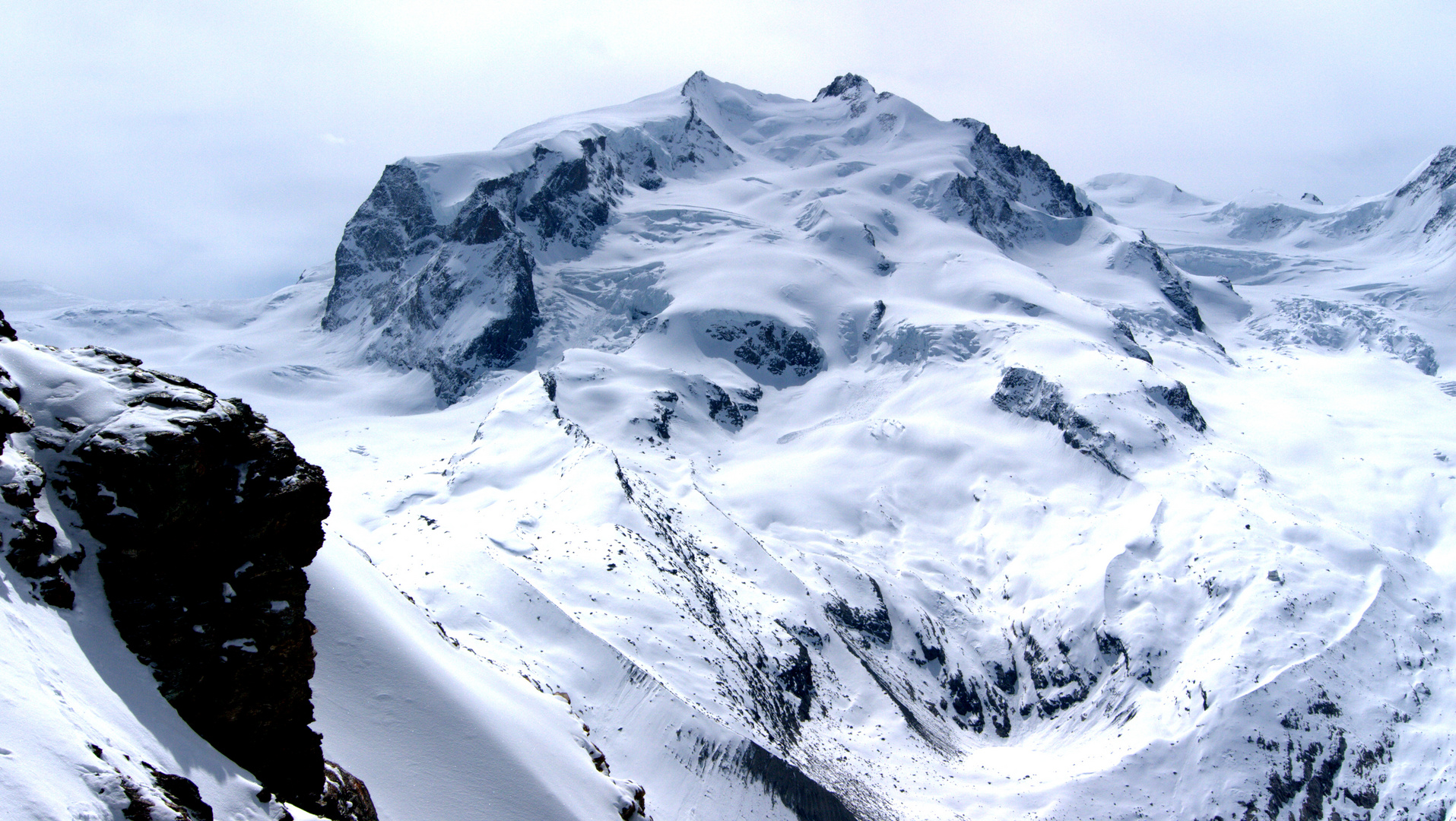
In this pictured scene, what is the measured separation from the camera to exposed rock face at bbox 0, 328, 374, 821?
2278 centimetres

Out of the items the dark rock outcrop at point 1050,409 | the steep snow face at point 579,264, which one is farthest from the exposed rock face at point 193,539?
the steep snow face at point 579,264

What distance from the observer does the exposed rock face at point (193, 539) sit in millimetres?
22781

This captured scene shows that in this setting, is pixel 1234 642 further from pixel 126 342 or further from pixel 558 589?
pixel 126 342

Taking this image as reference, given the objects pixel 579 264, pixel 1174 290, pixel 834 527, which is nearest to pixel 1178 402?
pixel 834 527

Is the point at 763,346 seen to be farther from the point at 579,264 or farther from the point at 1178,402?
the point at 1178,402

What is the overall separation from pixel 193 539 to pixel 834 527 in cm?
9149

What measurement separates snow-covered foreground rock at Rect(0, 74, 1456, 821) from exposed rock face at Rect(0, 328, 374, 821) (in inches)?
309

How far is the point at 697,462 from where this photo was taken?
4788 inches

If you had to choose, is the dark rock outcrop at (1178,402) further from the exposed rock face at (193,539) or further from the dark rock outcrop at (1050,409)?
the exposed rock face at (193,539)

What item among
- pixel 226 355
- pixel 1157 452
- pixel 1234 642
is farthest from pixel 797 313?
pixel 226 355

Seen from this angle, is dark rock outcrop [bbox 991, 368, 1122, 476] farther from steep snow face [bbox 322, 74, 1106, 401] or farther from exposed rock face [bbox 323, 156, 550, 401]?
exposed rock face [bbox 323, 156, 550, 401]

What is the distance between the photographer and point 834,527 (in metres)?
111

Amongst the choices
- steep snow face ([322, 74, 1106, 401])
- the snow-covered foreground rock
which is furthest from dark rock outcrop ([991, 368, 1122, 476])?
steep snow face ([322, 74, 1106, 401])

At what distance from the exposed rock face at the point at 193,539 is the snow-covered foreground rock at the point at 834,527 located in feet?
25.7
